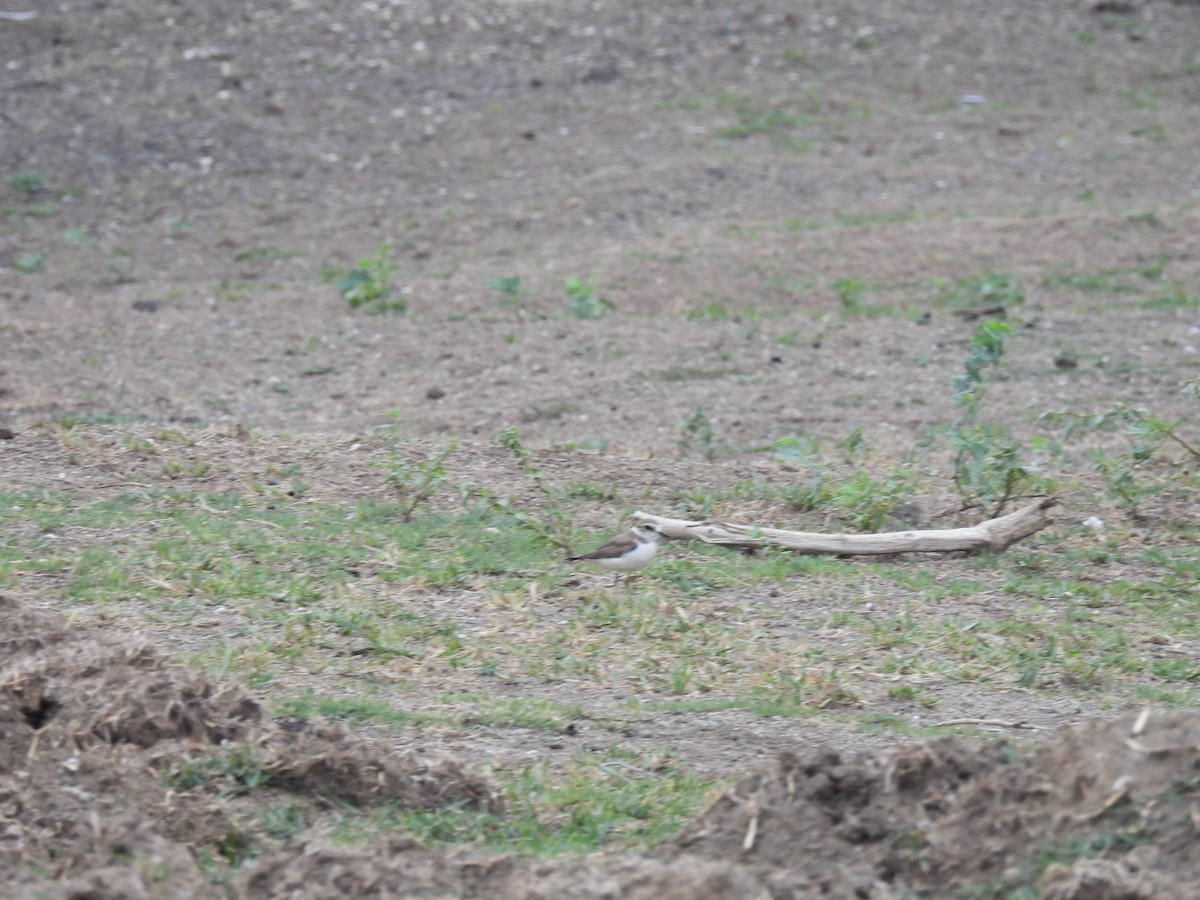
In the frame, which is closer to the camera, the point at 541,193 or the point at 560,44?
the point at 541,193

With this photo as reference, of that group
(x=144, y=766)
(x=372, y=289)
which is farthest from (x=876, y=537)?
(x=372, y=289)

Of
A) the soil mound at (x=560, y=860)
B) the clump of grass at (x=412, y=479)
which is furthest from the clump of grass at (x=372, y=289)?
the soil mound at (x=560, y=860)

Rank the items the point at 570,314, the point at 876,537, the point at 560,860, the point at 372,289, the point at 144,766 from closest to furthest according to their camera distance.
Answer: the point at 560,860
the point at 144,766
the point at 876,537
the point at 570,314
the point at 372,289

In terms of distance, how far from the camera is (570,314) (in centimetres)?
1077

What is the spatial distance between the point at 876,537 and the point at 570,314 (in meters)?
4.79

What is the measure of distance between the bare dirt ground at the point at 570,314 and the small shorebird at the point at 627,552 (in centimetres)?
59

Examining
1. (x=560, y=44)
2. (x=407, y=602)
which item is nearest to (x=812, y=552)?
(x=407, y=602)

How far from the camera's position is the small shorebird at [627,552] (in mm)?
5742

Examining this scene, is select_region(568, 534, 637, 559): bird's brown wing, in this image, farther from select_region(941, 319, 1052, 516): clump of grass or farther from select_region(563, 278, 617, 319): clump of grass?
select_region(563, 278, 617, 319): clump of grass

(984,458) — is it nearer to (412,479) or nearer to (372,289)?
(412,479)

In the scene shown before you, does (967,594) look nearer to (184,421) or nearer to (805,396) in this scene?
(805,396)

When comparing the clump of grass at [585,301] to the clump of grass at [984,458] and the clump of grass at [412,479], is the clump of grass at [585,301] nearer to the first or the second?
the clump of grass at [412,479]

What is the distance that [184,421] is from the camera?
28.1ft

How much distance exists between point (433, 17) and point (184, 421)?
9348 mm
